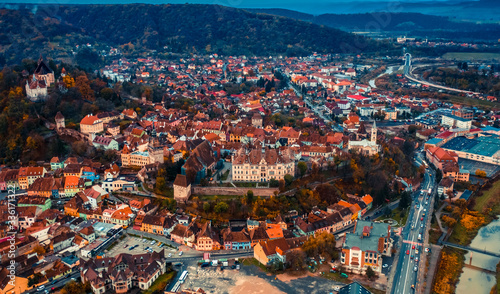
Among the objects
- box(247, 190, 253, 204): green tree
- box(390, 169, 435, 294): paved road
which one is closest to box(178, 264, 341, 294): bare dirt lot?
box(390, 169, 435, 294): paved road

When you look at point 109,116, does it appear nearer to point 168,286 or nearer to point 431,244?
point 168,286

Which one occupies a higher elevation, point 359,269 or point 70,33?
point 70,33

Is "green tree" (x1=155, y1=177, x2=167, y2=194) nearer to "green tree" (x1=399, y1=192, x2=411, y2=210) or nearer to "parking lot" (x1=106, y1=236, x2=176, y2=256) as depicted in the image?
"parking lot" (x1=106, y1=236, x2=176, y2=256)

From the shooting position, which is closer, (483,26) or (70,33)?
(70,33)

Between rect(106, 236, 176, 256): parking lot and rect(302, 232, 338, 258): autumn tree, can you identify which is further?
rect(106, 236, 176, 256): parking lot

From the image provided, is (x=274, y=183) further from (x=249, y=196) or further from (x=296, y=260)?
(x=296, y=260)

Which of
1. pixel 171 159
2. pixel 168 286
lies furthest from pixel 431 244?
pixel 171 159

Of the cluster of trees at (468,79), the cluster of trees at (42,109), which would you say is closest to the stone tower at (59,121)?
the cluster of trees at (42,109)
